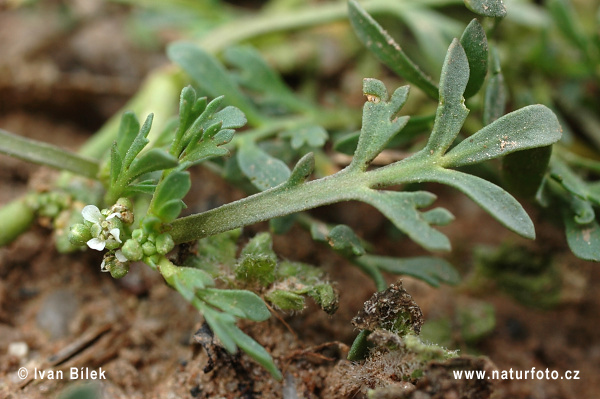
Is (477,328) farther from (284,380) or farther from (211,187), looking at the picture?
(211,187)

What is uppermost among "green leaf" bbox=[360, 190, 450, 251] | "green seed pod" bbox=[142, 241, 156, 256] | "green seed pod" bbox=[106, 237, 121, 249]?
"green leaf" bbox=[360, 190, 450, 251]

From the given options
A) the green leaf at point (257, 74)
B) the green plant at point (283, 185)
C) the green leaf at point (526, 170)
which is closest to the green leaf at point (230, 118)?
the green plant at point (283, 185)

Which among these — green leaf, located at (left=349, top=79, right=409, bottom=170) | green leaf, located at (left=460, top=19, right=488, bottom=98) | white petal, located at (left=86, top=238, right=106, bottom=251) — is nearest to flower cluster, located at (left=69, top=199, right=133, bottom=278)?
white petal, located at (left=86, top=238, right=106, bottom=251)

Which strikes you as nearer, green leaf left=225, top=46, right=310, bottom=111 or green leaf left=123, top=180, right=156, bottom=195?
green leaf left=123, top=180, right=156, bottom=195

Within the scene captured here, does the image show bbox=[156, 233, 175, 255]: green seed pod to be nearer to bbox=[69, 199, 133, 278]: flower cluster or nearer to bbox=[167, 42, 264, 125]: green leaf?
bbox=[69, 199, 133, 278]: flower cluster

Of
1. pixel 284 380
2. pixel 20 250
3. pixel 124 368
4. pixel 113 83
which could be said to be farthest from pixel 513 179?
pixel 113 83
